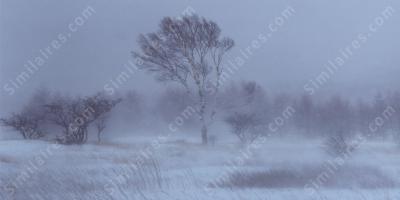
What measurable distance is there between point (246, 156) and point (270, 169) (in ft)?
14.2

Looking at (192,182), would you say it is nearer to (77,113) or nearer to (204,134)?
(204,134)

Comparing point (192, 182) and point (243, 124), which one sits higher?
point (192, 182)

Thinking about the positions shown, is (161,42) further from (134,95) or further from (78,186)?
(78,186)

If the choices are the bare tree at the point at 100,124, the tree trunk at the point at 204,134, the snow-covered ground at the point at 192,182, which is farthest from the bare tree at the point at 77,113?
the snow-covered ground at the point at 192,182

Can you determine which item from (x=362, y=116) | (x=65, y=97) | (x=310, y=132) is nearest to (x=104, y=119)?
(x=65, y=97)

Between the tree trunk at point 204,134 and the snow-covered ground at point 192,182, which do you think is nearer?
the snow-covered ground at point 192,182

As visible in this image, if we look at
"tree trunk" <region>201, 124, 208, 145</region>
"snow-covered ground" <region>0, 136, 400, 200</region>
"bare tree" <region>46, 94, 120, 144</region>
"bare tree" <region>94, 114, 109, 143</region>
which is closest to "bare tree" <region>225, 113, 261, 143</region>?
"tree trunk" <region>201, 124, 208, 145</region>

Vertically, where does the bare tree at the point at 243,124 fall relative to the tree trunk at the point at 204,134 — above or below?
below

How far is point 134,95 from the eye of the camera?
38.9 metres

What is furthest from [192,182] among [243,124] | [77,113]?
[243,124]

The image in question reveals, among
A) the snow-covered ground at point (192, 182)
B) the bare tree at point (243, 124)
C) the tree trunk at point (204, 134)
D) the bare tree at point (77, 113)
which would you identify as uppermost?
the snow-covered ground at point (192, 182)

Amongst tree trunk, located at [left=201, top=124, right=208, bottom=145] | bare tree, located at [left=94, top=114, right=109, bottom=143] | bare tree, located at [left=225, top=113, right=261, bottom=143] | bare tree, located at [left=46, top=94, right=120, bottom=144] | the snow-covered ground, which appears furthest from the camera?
bare tree, located at [left=225, top=113, right=261, bottom=143]

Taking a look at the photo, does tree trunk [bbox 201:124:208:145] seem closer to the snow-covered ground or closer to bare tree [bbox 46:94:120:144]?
bare tree [bbox 46:94:120:144]

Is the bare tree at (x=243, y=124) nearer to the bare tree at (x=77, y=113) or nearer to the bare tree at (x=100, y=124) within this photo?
the bare tree at (x=77, y=113)
